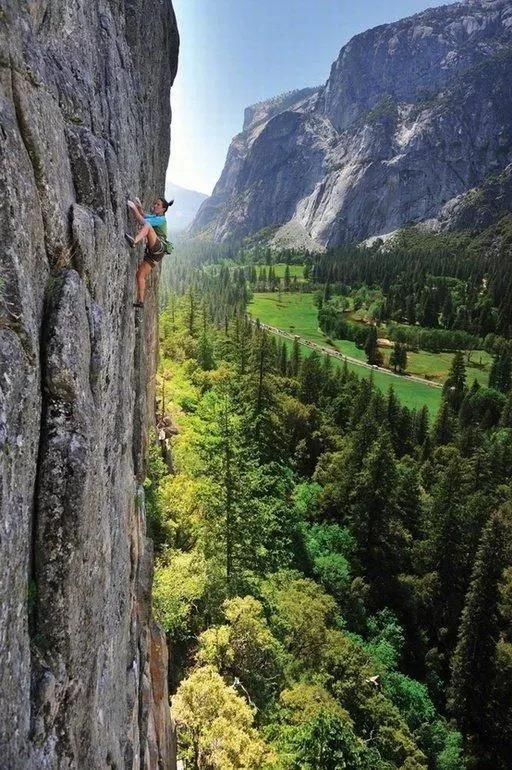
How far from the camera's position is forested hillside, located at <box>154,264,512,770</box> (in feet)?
82.0

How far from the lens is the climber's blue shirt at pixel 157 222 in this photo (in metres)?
13.9

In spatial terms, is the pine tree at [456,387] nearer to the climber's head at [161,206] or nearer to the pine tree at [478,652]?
the pine tree at [478,652]

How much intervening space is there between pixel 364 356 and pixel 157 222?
372ft

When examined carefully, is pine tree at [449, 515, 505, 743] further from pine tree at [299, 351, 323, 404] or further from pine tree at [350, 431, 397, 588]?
pine tree at [299, 351, 323, 404]

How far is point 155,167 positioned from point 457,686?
144 feet

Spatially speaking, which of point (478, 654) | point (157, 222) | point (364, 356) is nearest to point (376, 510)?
point (478, 654)

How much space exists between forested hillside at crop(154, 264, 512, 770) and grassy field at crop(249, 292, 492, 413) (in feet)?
85.6

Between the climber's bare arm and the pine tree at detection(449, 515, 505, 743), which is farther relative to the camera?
the pine tree at detection(449, 515, 505, 743)

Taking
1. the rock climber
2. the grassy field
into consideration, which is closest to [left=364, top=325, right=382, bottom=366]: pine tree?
the grassy field

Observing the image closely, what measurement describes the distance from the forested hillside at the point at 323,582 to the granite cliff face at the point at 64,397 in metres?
13.2

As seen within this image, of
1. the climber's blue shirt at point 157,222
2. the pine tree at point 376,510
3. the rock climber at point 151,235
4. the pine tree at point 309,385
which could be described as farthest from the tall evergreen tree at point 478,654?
the pine tree at point 309,385

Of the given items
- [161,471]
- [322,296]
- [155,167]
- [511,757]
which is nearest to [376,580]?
[511,757]

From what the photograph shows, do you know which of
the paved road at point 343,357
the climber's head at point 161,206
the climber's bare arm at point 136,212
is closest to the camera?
the climber's bare arm at point 136,212

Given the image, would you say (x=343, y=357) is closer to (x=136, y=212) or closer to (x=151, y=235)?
(x=151, y=235)
